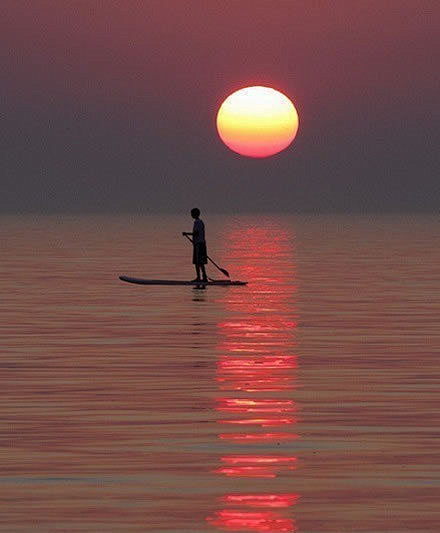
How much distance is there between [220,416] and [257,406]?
1.08 meters

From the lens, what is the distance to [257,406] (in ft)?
66.5

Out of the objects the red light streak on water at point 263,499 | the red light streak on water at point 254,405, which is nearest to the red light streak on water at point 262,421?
the red light streak on water at point 254,405

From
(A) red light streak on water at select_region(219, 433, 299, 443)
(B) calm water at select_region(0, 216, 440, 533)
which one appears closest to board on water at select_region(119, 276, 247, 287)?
(B) calm water at select_region(0, 216, 440, 533)

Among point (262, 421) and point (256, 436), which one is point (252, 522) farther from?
point (262, 421)

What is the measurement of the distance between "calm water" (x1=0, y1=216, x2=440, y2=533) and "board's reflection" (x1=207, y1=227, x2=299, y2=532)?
3 centimetres

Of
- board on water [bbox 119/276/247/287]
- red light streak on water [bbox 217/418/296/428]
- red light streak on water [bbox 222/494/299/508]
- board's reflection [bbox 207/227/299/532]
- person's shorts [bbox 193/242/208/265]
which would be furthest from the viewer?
board on water [bbox 119/276/247/287]

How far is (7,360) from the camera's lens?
84.6 ft

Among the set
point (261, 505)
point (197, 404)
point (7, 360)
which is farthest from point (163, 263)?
point (261, 505)

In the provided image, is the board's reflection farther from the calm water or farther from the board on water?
the board on water

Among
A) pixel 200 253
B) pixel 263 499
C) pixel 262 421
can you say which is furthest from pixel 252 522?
pixel 200 253

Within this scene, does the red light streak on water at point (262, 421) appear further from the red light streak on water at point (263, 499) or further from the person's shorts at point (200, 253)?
the person's shorts at point (200, 253)

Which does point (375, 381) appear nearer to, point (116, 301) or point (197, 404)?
point (197, 404)

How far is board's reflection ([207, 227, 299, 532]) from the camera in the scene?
44.8ft

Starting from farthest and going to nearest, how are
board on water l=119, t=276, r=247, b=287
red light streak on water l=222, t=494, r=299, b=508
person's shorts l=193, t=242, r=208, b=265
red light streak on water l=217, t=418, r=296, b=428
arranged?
board on water l=119, t=276, r=247, b=287 → person's shorts l=193, t=242, r=208, b=265 → red light streak on water l=217, t=418, r=296, b=428 → red light streak on water l=222, t=494, r=299, b=508
